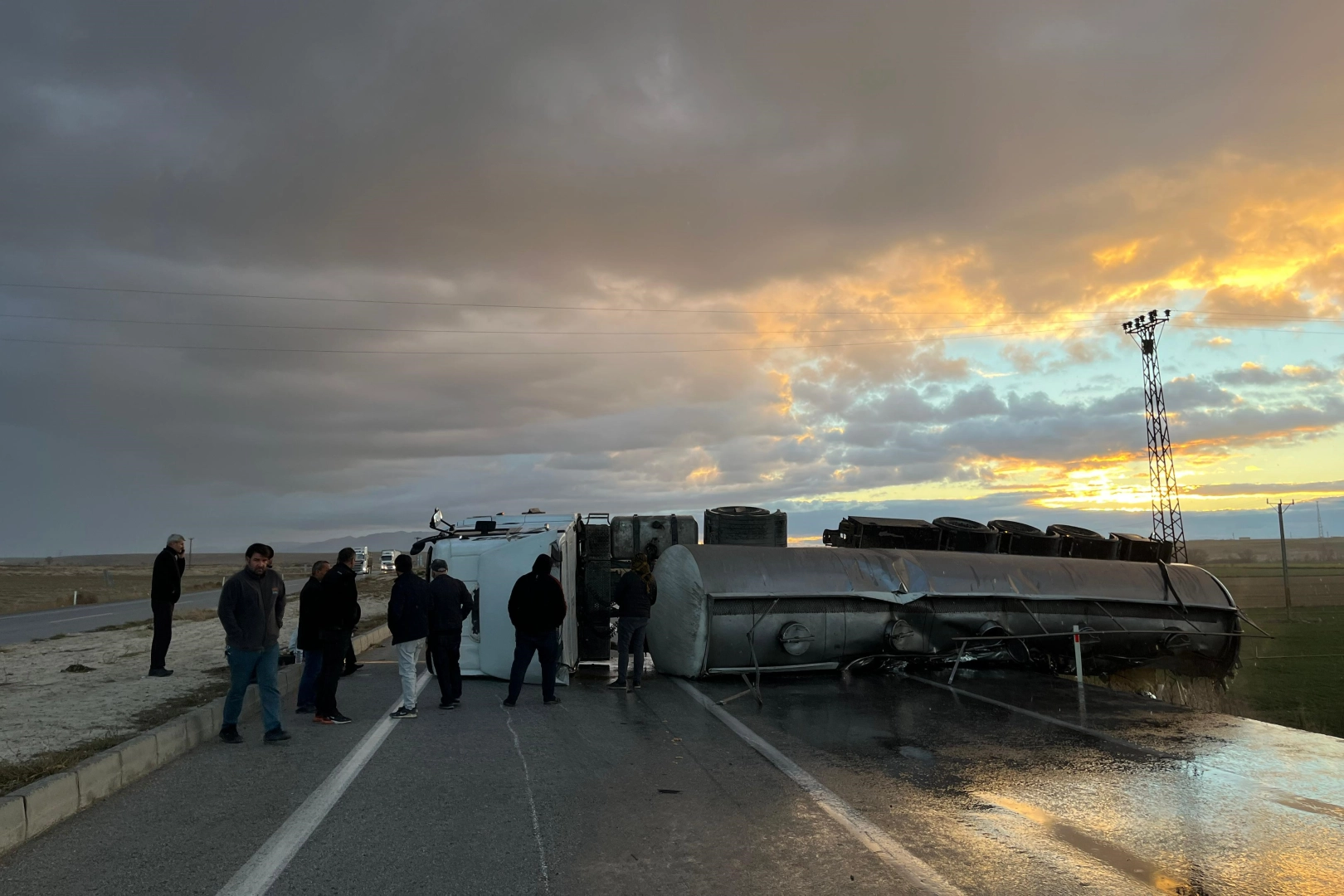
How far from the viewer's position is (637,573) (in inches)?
490

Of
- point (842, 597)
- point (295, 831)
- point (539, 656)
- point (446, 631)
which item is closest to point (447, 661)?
point (446, 631)

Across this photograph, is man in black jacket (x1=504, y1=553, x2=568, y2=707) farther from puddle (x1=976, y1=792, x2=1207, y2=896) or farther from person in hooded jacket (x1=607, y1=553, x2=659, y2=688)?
puddle (x1=976, y1=792, x2=1207, y2=896)

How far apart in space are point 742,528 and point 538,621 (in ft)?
19.1

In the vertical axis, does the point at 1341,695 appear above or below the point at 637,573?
below

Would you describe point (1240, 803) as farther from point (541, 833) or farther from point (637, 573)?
point (637, 573)

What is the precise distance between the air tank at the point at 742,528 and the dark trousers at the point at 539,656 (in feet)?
17.5

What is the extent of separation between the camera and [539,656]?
11.2 meters

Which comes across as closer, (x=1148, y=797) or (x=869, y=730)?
(x=1148, y=797)

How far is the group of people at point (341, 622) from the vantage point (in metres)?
8.62

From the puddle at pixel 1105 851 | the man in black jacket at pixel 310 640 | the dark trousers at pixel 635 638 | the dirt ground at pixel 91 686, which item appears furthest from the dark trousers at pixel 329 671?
the puddle at pixel 1105 851

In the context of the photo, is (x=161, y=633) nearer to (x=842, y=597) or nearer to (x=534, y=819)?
(x=534, y=819)

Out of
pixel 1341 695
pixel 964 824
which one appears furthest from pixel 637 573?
pixel 1341 695

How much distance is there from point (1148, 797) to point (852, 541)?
32.5 feet

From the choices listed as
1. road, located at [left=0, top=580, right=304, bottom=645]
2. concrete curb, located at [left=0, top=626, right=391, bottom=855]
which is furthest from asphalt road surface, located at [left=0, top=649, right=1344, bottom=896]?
road, located at [left=0, top=580, right=304, bottom=645]
